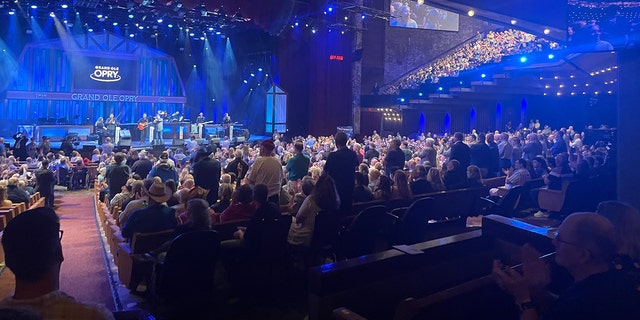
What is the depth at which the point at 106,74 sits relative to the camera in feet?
82.1

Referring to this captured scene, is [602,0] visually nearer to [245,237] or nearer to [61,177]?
[245,237]

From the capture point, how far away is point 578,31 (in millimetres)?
4645

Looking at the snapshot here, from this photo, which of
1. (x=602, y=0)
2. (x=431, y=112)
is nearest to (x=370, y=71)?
(x=431, y=112)

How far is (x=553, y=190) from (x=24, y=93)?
916 inches

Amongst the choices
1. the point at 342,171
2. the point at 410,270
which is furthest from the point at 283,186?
the point at 410,270

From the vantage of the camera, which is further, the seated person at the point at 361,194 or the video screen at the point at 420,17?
the video screen at the point at 420,17

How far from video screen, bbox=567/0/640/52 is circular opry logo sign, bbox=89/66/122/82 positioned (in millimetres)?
24604

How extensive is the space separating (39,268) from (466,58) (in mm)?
25619

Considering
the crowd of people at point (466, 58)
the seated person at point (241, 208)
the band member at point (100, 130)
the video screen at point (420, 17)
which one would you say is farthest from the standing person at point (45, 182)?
the video screen at point (420, 17)

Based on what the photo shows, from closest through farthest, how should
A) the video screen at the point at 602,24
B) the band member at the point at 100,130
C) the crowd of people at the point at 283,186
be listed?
1. the video screen at the point at 602,24
2. the crowd of people at the point at 283,186
3. the band member at the point at 100,130

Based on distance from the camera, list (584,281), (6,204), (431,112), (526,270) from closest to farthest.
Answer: (584,281) < (526,270) < (6,204) < (431,112)

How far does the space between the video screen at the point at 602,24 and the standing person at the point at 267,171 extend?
144 inches

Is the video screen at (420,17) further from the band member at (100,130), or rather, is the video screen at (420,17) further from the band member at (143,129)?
the band member at (100,130)

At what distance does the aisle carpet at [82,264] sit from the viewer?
5.34m
